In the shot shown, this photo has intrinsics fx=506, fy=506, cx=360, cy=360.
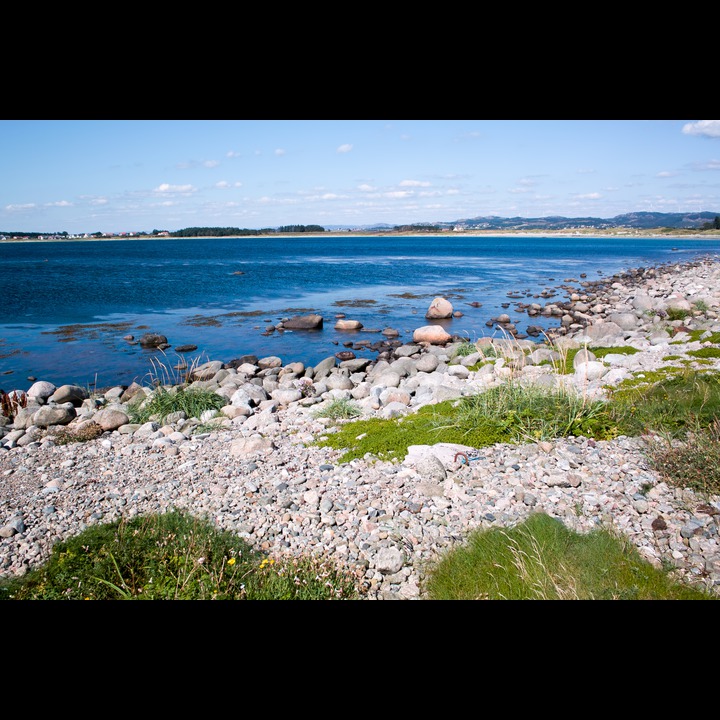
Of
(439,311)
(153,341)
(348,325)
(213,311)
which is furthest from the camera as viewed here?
(213,311)

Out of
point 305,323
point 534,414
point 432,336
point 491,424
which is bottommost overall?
point 432,336

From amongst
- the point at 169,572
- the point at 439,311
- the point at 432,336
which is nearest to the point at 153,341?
the point at 432,336

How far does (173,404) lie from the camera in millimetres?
10148

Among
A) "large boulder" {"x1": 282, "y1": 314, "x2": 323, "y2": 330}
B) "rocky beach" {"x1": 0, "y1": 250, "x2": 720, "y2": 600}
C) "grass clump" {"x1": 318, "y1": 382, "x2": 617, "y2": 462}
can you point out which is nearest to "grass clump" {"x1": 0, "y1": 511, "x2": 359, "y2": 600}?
"rocky beach" {"x1": 0, "y1": 250, "x2": 720, "y2": 600}

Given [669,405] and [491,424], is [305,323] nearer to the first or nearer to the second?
[491,424]

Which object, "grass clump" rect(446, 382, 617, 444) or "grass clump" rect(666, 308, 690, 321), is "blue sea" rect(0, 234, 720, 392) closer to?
"grass clump" rect(666, 308, 690, 321)

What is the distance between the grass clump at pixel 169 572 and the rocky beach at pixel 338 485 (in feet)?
1.13

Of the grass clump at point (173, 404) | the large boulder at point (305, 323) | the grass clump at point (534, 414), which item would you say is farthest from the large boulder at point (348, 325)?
the grass clump at point (534, 414)

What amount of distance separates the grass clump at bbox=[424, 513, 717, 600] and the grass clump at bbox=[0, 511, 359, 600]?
3.08 ft

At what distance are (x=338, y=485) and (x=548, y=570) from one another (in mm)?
2850

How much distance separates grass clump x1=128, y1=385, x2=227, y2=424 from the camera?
9875mm

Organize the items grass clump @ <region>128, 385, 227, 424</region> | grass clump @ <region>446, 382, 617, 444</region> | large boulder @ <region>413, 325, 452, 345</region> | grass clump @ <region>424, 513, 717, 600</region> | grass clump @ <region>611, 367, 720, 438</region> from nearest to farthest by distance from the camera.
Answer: grass clump @ <region>424, 513, 717, 600</region>, grass clump @ <region>611, 367, 720, 438</region>, grass clump @ <region>446, 382, 617, 444</region>, grass clump @ <region>128, 385, 227, 424</region>, large boulder @ <region>413, 325, 452, 345</region>
